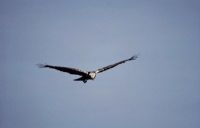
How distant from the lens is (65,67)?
7100cm

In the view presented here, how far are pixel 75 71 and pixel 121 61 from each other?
10241mm

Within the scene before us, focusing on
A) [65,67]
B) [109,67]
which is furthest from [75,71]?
[109,67]

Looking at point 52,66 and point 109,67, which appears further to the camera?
point 109,67

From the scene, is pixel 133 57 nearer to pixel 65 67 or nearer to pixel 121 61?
pixel 121 61

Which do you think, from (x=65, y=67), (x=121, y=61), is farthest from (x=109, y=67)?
(x=65, y=67)

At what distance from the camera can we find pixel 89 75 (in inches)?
2884

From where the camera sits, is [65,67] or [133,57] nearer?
[65,67]

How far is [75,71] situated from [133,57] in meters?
11.0

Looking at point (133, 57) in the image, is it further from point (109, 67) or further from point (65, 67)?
point (65, 67)

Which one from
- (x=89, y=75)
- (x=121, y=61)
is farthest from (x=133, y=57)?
(x=89, y=75)

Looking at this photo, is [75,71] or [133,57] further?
[133,57]

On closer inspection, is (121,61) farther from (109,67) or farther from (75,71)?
(75,71)

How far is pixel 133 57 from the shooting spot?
77875mm

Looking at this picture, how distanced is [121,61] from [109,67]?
3.09 m
